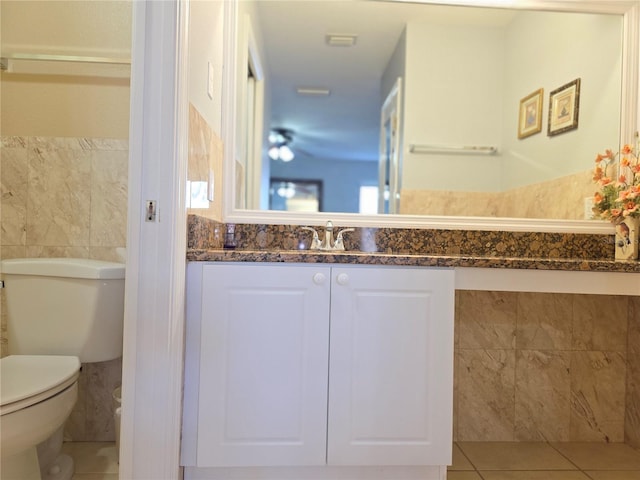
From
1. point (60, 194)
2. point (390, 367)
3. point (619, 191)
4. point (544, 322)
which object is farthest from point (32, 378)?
point (619, 191)

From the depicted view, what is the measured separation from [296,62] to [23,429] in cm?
177

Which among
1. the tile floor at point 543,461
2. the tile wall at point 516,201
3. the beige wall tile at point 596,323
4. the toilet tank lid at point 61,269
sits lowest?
the tile floor at point 543,461

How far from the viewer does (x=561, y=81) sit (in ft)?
6.21

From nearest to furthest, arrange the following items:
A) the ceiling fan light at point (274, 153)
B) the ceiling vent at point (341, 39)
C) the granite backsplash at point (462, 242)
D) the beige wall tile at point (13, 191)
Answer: the beige wall tile at point (13, 191), the granite backsplash at point (462, 242), the ceiling vent at point (341, 39), the ceiling fan light at point (274, 153)

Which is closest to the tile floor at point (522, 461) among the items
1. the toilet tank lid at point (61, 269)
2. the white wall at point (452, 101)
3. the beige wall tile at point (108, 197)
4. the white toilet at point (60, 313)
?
the white toilet at point (60, 313)

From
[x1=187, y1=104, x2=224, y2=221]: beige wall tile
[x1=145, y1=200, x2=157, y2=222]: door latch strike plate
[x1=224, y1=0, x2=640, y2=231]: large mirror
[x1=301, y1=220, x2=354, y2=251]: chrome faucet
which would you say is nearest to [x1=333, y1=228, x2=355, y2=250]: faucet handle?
[x1=301, y1=220, x2=354, y2=251]: chrome faucet

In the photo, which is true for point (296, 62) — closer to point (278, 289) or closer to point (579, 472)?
point (278, 289)

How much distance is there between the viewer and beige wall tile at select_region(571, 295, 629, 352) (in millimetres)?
1811

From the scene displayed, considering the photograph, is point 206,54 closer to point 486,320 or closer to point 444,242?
point 444,242

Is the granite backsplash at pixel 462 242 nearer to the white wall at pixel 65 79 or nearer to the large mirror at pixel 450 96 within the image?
the large mirror at pixel 450 96

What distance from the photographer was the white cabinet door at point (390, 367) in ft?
4.14

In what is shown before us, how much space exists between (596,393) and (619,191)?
0.88 m

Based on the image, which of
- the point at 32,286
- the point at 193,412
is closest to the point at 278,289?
the point at 193,412

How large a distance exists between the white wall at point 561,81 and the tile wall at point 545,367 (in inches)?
23.2
